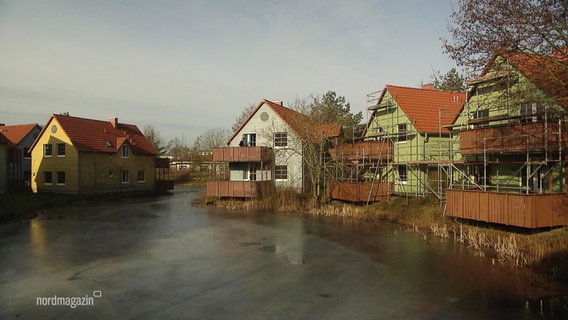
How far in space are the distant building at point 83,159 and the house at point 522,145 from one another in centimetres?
3156

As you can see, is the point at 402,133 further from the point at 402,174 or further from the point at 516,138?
the point at 516,138

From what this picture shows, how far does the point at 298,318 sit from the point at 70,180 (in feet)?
110

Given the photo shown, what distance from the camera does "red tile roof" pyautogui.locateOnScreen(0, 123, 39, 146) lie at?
4417cm

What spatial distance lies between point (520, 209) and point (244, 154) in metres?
20.5

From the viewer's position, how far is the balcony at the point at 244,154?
1213 inches

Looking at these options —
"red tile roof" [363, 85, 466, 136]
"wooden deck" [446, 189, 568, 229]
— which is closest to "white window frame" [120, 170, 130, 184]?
"red tile roof" [363, 85, 466, 136]

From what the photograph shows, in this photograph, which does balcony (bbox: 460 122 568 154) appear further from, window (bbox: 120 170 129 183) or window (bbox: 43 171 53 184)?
window (bbox: 43 171 53 184)

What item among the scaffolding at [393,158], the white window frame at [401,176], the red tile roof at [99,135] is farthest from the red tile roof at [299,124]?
the red tile roof at [99,135]

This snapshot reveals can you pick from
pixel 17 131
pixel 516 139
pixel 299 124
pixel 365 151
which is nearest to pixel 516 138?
pixel 516 139

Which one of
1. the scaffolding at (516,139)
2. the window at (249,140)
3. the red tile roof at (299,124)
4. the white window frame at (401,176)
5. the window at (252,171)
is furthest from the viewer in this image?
the window at (249,140)

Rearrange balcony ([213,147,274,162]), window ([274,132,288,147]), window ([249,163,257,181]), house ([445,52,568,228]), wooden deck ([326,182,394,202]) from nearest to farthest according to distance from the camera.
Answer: house ([445,52,568,228])
wooden deck ([326,182,394,202])
balcony ([213,147,274,162])
window ([274,132,288,147])
window ([249,163,257,181])

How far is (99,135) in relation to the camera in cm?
3950

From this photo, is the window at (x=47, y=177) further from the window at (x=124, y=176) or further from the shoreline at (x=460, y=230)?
the shoreline at (x=460, y=230)

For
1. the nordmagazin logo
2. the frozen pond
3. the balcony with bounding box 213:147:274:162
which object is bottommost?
the frozen pond
